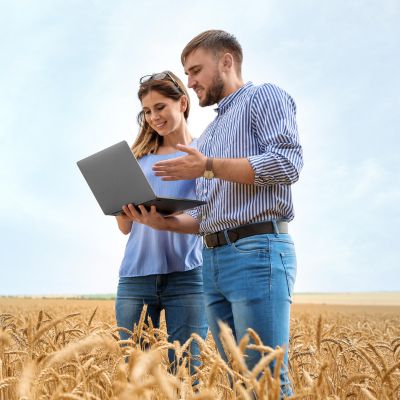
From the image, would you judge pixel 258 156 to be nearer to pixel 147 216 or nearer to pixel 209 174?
pixel 209 174

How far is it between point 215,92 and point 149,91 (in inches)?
36.4

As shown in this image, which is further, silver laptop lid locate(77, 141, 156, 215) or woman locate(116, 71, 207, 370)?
woman locate(116, 71, 207, 370)

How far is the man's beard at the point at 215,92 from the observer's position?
2.85m

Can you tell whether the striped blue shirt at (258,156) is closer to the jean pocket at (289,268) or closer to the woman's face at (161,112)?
the jean pocket at (289,268)

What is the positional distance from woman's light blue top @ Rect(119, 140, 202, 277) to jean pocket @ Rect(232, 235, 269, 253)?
109 centimetres

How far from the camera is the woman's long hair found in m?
3.66

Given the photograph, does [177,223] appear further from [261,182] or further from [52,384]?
[52,384]

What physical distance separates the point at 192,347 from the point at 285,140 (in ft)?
5.43

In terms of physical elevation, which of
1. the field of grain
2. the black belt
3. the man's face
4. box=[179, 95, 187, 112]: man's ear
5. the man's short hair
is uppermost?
box=[179, 95, 187, 112]: man's ear

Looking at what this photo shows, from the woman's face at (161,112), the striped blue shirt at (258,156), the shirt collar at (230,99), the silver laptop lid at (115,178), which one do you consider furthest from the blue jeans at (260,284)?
the woman's face at (161,112)

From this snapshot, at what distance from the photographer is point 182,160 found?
2582mm

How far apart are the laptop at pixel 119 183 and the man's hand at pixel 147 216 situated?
3 centimetres

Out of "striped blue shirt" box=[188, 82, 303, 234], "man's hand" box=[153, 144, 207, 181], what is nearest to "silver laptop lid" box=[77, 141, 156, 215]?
"man's hand" box=[153, 144, 207, 181]

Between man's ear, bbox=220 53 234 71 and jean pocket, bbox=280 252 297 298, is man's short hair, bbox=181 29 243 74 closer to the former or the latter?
man's ear, bbox=220 53 234 71
